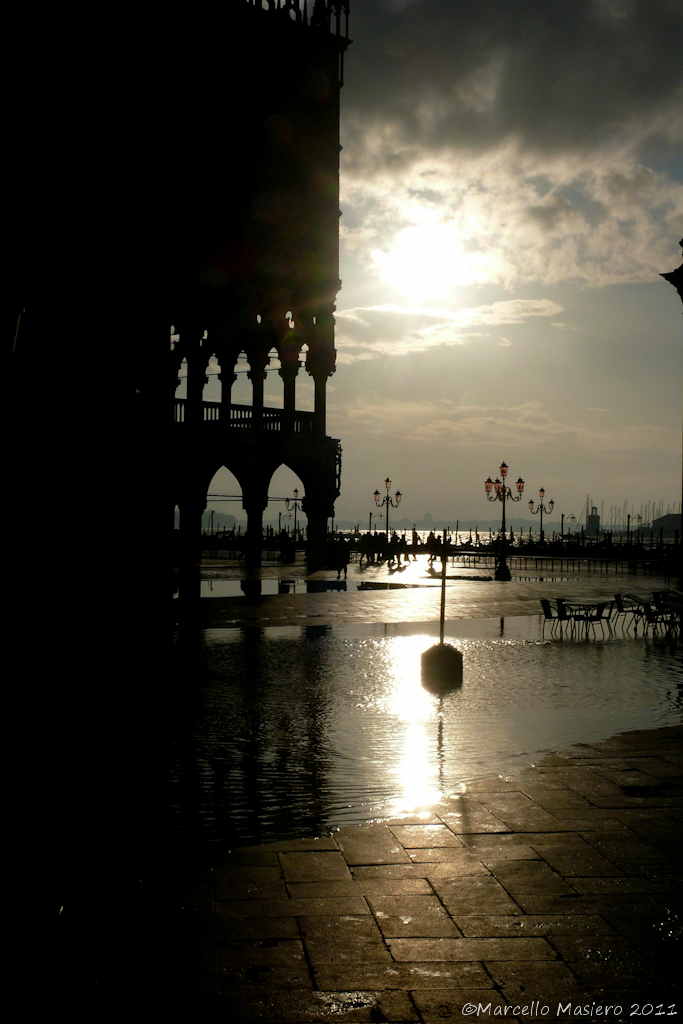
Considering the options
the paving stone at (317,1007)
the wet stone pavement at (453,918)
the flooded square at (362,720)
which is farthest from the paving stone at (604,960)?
the flooded square at (362,720)

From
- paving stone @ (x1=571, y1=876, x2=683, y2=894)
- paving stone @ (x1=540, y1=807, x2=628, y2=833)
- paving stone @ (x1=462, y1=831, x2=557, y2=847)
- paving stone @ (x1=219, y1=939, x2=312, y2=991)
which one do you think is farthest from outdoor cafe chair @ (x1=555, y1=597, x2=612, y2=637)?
paving stone @ (x1=219, y1=939, x2=312, y2=991)

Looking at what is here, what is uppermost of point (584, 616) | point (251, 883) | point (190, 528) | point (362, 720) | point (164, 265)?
point (164, 265)

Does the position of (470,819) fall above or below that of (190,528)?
below

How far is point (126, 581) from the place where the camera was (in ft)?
28.6

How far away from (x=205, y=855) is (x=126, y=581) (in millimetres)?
4099

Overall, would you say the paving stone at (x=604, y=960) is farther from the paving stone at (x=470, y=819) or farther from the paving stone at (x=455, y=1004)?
the paving stone at (x=470, y=819)

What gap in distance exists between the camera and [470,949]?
3828 mm

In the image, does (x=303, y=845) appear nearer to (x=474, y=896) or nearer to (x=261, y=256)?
(x=474, y=896)

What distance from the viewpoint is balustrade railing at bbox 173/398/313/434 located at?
3603 centimetres

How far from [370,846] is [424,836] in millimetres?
381

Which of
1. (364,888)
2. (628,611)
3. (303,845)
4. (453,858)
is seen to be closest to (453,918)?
(364,888)

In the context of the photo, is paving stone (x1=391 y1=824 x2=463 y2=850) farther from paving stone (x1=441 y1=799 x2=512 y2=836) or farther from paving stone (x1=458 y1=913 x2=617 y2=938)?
paving stone (x1=458 y1=913 x2=617 y2=938)

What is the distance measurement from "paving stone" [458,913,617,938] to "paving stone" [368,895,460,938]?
0.10 m

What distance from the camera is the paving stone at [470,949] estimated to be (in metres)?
3.75
